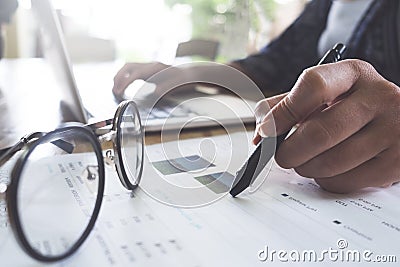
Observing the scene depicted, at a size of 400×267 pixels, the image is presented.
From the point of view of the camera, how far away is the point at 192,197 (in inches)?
13.9

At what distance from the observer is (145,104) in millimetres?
601

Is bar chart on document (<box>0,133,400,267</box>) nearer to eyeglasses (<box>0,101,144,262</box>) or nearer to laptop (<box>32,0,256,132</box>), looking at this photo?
eyeglasses (<box>0,101,144,262</box>)

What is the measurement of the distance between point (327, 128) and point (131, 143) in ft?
0.56

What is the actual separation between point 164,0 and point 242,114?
97.0 inches

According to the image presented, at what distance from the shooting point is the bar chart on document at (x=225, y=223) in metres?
0.26

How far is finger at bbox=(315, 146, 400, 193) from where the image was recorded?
0.36 metres

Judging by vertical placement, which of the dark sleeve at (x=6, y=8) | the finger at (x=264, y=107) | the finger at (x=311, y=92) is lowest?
the finger at (x=264, y=107)

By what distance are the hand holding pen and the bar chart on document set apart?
21 millimetres

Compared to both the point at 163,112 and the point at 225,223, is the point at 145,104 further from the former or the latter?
the point at 225,223

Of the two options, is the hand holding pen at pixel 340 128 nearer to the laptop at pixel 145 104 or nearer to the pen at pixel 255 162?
the pen at pixel 255 162

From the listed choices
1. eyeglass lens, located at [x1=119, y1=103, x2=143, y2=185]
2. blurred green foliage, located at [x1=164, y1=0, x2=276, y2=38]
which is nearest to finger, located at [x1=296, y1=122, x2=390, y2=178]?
eyeglass lens, located at [x1=119, y1=103, x2=143, y2=185]

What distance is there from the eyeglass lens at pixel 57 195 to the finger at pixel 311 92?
15 cm

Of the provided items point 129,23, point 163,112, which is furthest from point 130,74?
point 129,23

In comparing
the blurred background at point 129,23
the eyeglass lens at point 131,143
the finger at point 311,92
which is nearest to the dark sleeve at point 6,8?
the eyeglass lens at point 131,143
